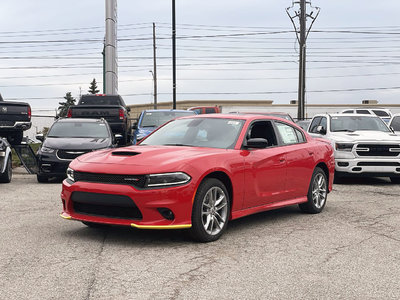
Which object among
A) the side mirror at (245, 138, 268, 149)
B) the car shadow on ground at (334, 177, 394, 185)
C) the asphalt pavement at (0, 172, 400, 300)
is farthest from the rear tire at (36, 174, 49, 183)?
the side mirror at (245, 138, 268, 149)

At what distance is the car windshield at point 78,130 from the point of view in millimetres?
14386

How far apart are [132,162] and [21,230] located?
1908mm

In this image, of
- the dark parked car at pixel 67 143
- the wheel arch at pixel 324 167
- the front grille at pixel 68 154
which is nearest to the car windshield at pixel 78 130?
the dark parked car at pixel 67 143

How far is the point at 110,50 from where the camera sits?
2852 centimetres

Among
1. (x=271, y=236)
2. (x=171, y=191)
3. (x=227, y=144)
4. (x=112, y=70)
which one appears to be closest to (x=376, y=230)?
(x=271, y=236)

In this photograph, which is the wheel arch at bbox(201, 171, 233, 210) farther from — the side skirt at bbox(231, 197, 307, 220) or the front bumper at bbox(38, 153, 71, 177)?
the front bumper at bbox(38, 153, 71, 177)

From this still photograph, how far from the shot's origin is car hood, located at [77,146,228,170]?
20.4 ft

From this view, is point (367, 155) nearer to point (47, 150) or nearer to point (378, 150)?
point (378, 150)

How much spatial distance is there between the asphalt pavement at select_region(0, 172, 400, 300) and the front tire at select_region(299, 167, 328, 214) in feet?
0.68

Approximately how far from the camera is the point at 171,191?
239 inches

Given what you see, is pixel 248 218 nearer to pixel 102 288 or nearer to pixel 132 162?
pixel 132 162

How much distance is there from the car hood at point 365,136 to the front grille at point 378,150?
0.44 feet

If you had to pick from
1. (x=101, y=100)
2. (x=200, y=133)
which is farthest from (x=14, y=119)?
(x=200, y=133)

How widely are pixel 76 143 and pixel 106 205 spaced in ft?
25.0
